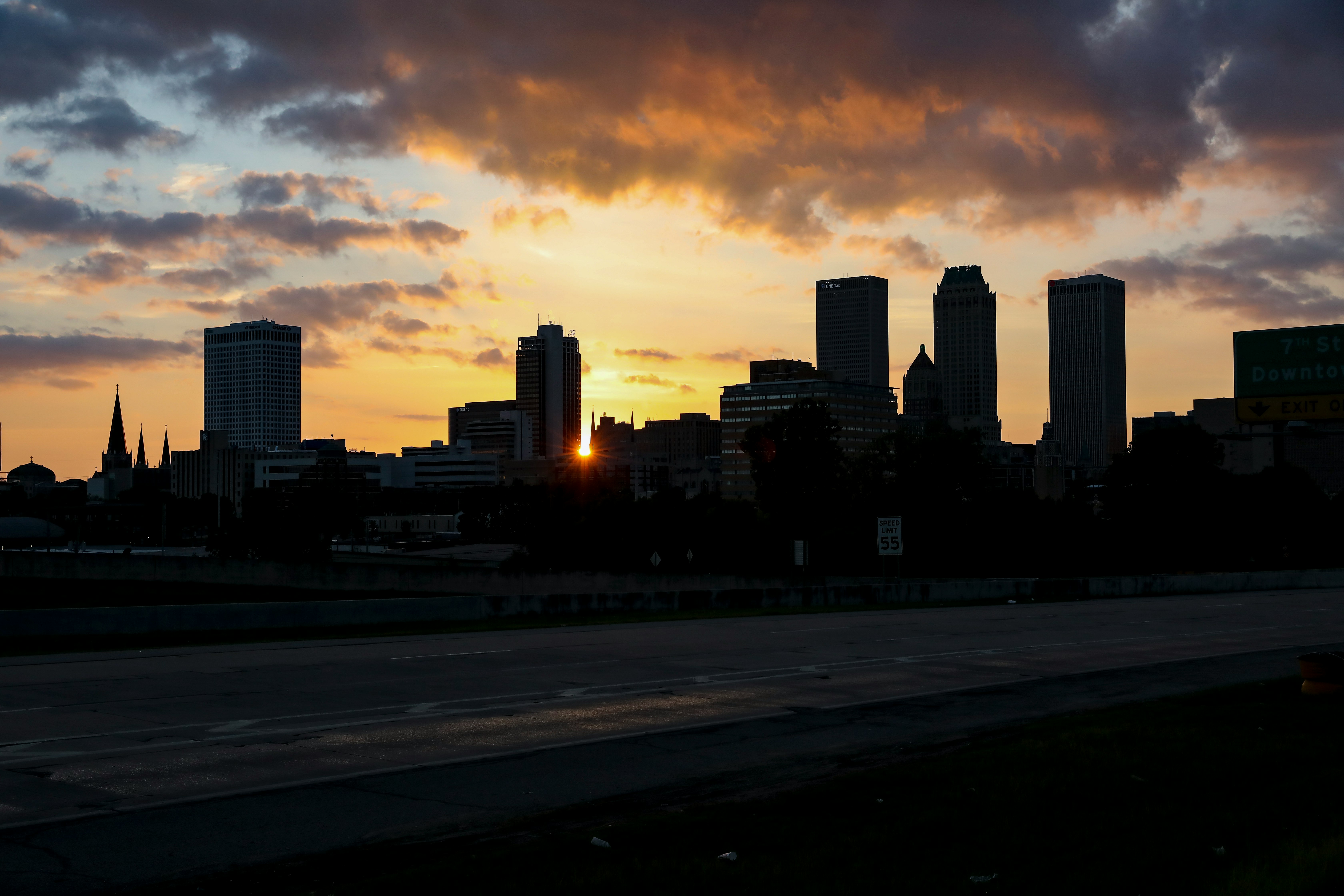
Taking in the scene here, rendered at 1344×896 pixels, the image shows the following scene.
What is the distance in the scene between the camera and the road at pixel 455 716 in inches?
405

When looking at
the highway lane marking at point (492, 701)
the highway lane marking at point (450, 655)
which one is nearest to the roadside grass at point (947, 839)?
the highway lane marking at point (492, 701)

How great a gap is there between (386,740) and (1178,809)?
8.50 metres

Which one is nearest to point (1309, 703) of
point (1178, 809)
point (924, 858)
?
point (1178, 809)

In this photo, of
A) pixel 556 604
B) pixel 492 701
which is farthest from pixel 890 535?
pixel 492 701

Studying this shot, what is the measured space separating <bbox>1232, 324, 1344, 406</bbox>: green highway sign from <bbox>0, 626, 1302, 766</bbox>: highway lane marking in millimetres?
6891

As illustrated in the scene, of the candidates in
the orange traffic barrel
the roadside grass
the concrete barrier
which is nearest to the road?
the roadside grass

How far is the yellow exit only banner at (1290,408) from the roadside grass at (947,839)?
14.9 metres

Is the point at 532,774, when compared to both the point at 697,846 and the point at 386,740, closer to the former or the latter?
the point at 386,740

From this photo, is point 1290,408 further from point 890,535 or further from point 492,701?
point 890,535

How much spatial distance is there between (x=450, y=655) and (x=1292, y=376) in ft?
62.5

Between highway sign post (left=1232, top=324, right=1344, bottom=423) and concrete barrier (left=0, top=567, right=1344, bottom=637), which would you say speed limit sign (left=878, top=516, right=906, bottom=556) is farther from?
highway sign post (left=1232, top=324, right=1344, bottom=423)

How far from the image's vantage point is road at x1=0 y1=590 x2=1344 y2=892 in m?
10.3

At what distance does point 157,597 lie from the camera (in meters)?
50.0

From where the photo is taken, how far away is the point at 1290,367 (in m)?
26.9
